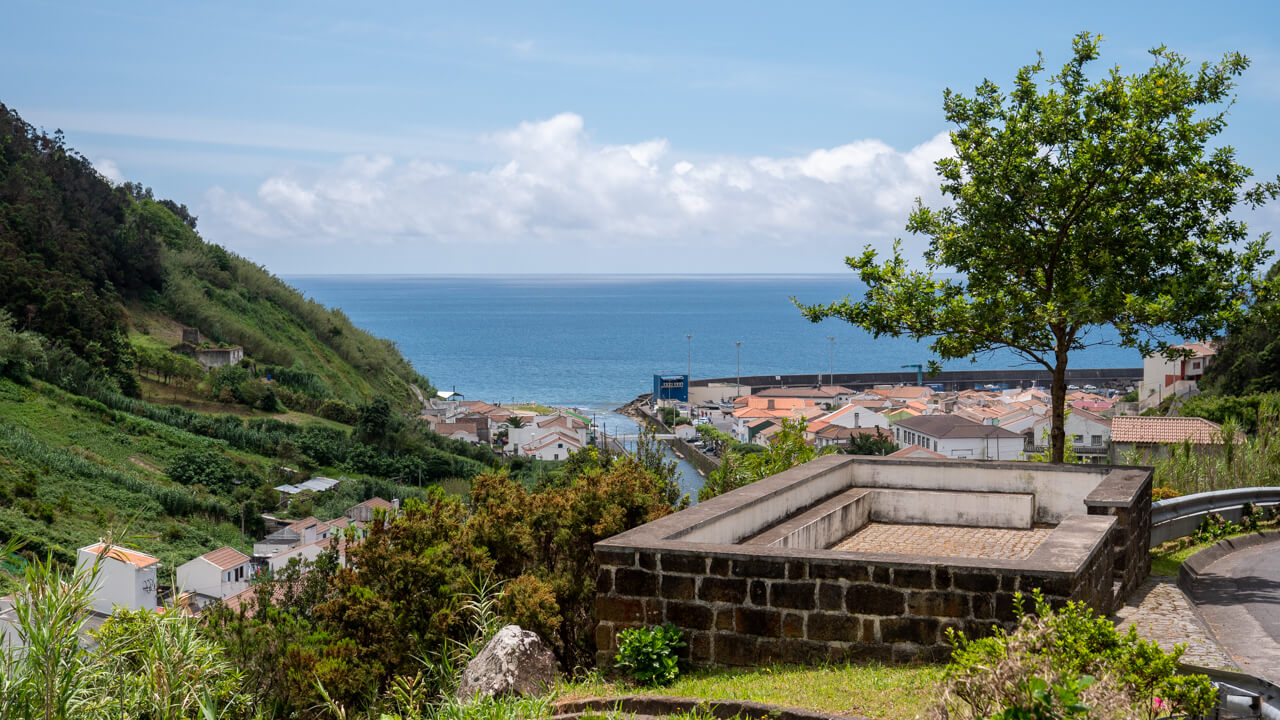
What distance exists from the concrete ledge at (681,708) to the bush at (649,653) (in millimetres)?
418

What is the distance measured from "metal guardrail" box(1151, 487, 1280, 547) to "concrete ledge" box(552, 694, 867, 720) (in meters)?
6.48

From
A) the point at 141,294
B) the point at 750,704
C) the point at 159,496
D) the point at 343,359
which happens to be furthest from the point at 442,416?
the point at 750,704

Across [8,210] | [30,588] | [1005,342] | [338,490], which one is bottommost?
[338,490]

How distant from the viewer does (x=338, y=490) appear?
4953 cm

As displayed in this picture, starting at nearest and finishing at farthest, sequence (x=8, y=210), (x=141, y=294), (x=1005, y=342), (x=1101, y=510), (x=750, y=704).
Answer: (x=750, y=704), (x=1101, y=510), (x=1005, y=342), (x=8, y=210), (x=141, y=294)

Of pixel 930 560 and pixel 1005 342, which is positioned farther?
pixel 1005 342

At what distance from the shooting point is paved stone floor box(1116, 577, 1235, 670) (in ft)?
21.1

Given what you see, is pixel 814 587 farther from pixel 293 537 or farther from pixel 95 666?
pixel 293 537

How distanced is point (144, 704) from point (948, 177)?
8.76 m

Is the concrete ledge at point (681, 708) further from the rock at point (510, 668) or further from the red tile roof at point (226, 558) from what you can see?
the red tile roof at point (226, 558)

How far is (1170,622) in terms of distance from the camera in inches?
292

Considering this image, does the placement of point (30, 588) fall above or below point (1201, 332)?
below

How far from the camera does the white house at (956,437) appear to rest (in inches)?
2213

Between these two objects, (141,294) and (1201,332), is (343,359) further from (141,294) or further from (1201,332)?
(1201,332)
